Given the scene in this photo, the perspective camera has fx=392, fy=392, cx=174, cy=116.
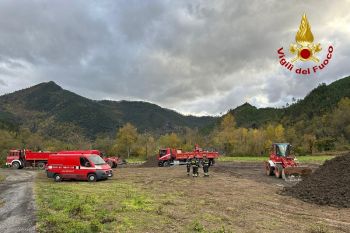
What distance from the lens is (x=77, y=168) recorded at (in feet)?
103

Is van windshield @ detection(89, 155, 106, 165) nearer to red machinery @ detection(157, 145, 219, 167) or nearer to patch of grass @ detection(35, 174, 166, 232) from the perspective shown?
patch of grass @ detection(35, 174, 166, 232)

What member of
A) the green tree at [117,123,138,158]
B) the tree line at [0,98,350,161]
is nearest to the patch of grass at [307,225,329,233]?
the tree line at [0,98,350,161]

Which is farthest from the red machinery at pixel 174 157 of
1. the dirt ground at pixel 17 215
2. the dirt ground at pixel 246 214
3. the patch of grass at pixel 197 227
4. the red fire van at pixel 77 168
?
the patch of grass at pixel 197 227

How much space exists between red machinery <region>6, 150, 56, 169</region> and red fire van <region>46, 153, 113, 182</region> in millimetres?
24039

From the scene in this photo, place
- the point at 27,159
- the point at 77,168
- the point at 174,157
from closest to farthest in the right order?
the point at 77,168 < the point at 174,157 < the point at 27,159

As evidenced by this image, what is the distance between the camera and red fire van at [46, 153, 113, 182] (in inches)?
1229

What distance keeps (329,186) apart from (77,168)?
19222mm

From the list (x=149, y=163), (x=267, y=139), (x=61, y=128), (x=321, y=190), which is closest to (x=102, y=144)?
(x=267, y=139)

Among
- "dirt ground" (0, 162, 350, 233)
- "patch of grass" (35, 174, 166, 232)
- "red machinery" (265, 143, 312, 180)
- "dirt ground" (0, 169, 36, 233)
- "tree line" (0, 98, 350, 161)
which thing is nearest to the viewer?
"patch of grass" (35, 174, 166, 232)

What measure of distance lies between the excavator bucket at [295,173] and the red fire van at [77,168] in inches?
554

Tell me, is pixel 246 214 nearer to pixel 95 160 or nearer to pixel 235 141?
pixel 95 160

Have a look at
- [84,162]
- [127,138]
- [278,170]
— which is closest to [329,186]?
[278,170]

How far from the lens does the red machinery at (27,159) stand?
180 feet

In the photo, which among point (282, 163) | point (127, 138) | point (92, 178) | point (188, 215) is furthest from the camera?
point (127, 138)
